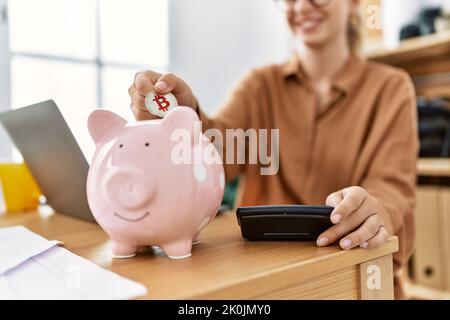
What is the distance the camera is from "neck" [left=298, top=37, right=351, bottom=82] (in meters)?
0.93

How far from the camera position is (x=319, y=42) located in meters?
0.90

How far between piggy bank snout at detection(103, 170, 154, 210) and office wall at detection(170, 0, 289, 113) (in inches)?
53.1

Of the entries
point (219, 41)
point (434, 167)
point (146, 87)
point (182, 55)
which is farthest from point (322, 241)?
point (219, 41)

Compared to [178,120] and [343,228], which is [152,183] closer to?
[178,120]

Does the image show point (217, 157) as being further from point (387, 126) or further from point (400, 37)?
point (400, 37)

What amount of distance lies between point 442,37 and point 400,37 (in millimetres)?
210

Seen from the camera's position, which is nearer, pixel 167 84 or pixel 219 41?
pixel 167 84

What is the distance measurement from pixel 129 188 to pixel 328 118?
62cm

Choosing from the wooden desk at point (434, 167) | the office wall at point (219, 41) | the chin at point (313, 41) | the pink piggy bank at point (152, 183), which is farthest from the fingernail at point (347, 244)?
the office wall at point (219, 41)

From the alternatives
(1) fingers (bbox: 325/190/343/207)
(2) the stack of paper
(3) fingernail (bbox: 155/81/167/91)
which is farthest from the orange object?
(1) fingers (bbox: 325/190/343/207)

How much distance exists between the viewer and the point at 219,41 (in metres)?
1.84

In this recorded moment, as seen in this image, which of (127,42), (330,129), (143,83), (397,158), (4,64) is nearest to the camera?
(143,83)

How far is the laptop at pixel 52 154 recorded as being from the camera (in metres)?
0.49

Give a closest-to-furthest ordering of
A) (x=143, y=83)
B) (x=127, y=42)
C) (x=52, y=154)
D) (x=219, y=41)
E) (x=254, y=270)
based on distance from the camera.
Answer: (x=254, y=270), (x=143, y=83), (x=52, y=154), (x=127, y=42), (x=219, y=41)
